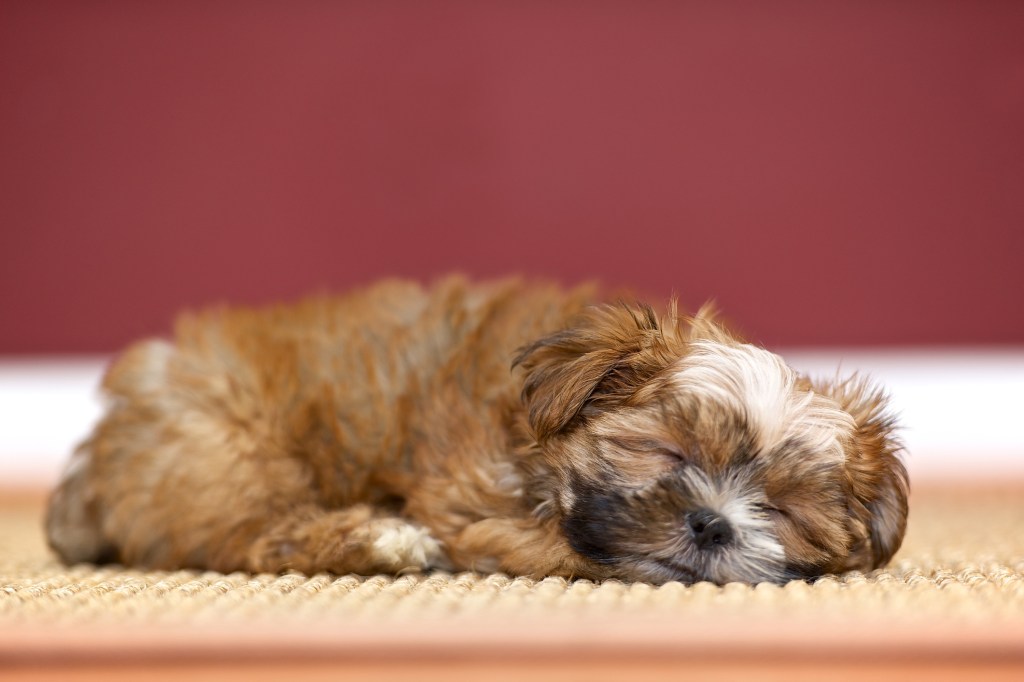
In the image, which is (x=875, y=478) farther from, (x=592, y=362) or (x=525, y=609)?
(x=525, y=609)

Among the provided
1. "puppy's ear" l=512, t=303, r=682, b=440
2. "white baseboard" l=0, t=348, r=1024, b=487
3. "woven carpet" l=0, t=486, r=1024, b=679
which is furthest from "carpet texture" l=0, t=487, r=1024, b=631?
"white baseboard" l=0, t=348, r=1024, b=487

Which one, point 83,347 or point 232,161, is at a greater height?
point 232,161

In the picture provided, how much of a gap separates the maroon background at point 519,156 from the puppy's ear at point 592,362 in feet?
5.56

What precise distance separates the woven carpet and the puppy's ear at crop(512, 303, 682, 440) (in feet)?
0.91

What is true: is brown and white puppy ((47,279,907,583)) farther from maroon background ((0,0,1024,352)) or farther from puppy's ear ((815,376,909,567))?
maroon background ((0,0,1024,352))

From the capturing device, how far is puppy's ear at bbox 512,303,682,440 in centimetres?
165

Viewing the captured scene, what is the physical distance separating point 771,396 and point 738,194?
1.99m

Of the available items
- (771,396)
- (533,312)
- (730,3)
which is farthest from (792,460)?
(730,3)

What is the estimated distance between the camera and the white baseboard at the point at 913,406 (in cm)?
350

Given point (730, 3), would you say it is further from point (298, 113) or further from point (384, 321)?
point (384, 321)

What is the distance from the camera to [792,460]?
1571mm

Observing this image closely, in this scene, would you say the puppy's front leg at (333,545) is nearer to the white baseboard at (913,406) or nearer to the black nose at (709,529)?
the black nose at (709,529)

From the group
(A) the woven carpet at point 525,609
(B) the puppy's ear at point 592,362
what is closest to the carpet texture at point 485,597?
(A) the woven carpet at point 525,609

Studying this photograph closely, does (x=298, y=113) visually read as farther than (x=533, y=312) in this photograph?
Yes
